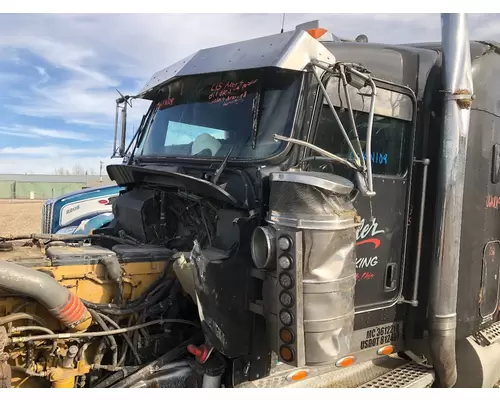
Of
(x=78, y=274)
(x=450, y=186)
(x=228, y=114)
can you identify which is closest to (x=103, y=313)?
(x=78, y=274)

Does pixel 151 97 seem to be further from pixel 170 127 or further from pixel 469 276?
pixel 469 276

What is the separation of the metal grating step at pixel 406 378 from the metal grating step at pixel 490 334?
0.66m

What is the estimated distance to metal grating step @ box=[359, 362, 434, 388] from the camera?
10.8 ft

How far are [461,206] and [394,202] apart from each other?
482mm

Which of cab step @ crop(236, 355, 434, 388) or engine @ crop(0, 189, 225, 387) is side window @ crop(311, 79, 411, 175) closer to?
engine @ crop(0, 189, 225, 387)

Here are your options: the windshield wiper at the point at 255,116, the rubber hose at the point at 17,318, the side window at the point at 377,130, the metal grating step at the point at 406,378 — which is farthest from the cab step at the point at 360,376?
the windshield wiper at the point at 255,116

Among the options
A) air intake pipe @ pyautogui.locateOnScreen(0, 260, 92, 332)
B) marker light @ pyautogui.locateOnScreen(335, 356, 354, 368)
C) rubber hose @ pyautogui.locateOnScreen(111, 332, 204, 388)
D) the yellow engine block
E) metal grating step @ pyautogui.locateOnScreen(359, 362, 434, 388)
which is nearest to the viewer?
air intake pipe @ pyautogui.locateOnScreen(0, 260, 92, 332)

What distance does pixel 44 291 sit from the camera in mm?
2480

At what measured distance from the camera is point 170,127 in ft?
12.6

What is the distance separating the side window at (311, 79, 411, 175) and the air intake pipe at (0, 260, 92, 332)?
1599 mm

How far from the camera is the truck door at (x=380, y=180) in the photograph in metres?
3.03

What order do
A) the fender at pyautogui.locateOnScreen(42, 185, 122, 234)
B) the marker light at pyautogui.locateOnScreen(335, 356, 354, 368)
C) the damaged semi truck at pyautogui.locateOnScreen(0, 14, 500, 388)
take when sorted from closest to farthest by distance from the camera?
the damaged semi truck at pyautogui.locateOnScreen(0, 14, 500, 388), the marker light at pyautogui.locateOnScreen(335, 356, 354, 368), the fender at pyautogui.locateOnScreen(42, 185, 122, 234)

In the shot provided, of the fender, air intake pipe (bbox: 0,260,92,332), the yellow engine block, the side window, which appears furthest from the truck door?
the fender

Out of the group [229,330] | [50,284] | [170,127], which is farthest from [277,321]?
[170,127]
